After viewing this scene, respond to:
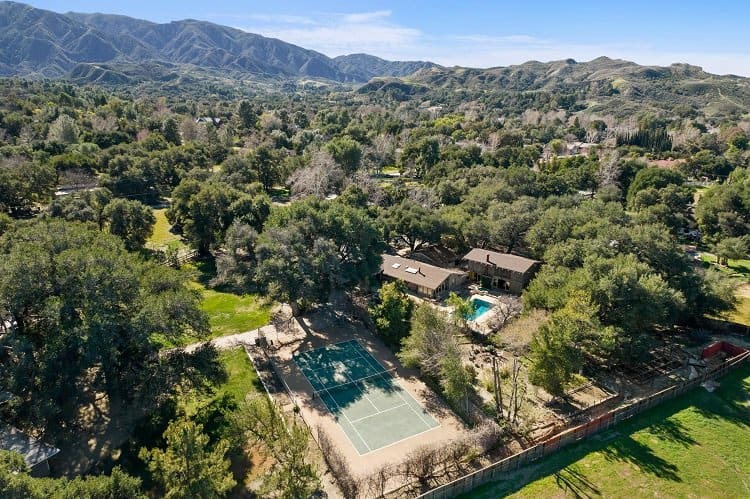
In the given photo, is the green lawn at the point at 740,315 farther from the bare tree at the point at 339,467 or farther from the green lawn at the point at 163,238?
the green lawn at the point at 163,238

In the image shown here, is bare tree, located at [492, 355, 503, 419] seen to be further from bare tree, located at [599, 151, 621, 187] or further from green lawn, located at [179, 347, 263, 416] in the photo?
bare tree, located at [599, 151, 621, 187]

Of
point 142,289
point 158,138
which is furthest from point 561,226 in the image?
point 158,138

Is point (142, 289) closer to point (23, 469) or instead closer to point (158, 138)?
point (23, 469)

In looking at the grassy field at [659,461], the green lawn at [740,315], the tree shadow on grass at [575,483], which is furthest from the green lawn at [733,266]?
the tree shadow on grass at [575,483]

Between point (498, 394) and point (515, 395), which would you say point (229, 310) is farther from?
point (515, 395)

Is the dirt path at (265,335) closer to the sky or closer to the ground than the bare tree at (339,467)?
closer to the ground

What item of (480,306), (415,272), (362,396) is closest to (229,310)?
(362,396)

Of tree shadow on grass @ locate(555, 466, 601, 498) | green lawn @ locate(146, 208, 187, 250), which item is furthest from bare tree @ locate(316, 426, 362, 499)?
green lawn @ locate(146, 208, 187, 250)
